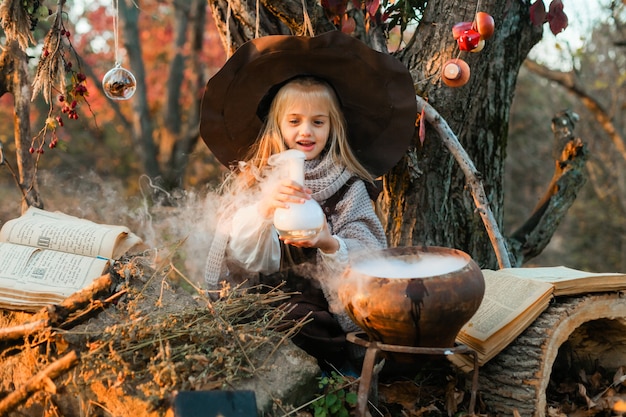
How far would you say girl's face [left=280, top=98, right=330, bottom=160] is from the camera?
9.73ft

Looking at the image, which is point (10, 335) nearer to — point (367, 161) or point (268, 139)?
point (268, 139)

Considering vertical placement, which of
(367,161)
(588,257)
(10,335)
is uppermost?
(367,161)

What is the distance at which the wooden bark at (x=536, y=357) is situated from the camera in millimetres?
2580

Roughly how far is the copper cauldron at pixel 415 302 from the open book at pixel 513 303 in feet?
1.25

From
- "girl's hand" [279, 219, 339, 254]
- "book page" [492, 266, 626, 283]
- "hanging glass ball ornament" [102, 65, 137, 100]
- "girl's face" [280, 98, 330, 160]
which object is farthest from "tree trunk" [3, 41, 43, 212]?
"book page" [492, 266, 626, 283]

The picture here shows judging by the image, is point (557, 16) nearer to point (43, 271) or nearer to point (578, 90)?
point (43, 271)

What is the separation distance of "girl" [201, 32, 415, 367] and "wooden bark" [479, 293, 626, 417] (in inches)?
24.2

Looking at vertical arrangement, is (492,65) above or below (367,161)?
above

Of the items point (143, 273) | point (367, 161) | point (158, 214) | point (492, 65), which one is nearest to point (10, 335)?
point (143, 273)

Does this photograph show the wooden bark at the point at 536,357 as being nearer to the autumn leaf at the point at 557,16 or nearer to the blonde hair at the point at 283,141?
the blonde hair at the point at 283,141

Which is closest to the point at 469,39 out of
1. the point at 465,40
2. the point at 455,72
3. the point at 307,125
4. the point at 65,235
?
the point at 465,40

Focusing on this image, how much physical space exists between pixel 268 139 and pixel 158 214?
161cm

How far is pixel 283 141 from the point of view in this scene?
304 centimetres

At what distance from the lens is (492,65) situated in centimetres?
365
